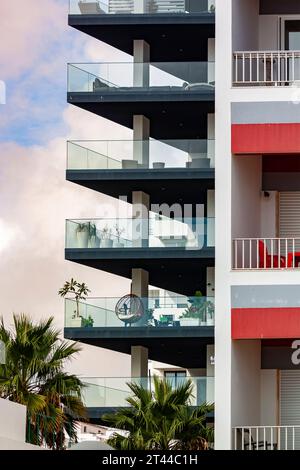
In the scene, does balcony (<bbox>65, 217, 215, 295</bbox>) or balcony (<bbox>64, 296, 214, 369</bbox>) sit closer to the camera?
balcony (<bbox>64, 296, 214, 369</bbox>)

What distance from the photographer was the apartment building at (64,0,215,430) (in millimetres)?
50781

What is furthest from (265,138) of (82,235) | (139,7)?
(139,7)

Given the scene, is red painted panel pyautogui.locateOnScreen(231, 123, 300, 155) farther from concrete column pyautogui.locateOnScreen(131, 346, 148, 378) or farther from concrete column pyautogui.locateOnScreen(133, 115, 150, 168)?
concrete column pyautogui.locateOnScreen(131, 346, 148, 378)

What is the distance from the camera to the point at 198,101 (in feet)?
177

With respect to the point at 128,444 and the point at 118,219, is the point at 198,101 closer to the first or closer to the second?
the point at 118,219

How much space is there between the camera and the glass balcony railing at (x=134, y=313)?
50.3 metres

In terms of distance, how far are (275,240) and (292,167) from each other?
74.1 inches

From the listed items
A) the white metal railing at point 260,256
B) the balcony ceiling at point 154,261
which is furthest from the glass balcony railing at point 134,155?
the white metal railing at point 260,256

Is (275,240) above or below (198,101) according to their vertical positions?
below

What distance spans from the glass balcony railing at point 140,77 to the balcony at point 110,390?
989 cm

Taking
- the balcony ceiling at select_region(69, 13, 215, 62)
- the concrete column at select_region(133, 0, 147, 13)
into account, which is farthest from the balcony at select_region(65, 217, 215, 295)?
the concrete column at select_region(133, 0, 147, 13)

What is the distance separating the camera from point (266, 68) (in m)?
43.4

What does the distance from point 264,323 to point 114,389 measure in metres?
9.91
